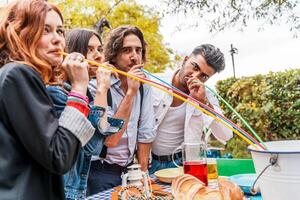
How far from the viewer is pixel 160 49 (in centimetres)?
941

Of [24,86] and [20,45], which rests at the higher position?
[20,45]

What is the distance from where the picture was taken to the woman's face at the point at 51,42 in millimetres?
991

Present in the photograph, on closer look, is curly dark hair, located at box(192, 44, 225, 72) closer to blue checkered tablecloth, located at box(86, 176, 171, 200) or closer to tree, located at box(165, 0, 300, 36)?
blue checkered tablecloth, located at box(86, 176, 171, 200)

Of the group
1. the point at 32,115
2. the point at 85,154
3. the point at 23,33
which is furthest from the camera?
the point at 85,154

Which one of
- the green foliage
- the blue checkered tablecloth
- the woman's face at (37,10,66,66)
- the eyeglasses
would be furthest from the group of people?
the green foliage

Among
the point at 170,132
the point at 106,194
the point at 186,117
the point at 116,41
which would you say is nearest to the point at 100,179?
the point at 106,194

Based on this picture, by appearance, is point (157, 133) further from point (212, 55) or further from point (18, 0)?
point (18, 0)

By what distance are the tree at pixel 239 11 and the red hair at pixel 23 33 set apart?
415 cm

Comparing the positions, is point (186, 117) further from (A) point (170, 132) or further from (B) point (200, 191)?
(B) point (200, 191)

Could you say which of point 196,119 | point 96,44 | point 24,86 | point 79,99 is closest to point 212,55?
point 196,119

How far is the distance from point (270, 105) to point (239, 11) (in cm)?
183

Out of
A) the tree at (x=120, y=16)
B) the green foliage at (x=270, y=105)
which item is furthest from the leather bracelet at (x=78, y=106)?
the tree at (x=120, y=16)

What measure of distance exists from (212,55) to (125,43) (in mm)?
580

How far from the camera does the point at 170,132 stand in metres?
2.13
